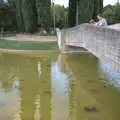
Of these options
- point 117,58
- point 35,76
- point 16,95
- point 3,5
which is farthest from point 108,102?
point 3,5

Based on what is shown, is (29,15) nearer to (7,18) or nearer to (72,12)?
(72,12)

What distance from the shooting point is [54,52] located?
22906 mm

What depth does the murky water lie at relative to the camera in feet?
30.5

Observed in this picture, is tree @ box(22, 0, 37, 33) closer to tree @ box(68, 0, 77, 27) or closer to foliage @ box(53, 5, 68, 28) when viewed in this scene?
tree @ box(68, 0, 77, 27)

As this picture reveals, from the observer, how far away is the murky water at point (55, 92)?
9305 millimetres

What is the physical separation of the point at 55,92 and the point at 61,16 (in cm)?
3782

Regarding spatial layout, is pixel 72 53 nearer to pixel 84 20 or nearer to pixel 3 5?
pixel 84 20

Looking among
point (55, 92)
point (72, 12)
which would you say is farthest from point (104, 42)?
point (72, 12)

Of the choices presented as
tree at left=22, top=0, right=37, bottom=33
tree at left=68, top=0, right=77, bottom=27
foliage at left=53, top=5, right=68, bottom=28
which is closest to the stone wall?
tree at left=22, top=0, right=37, bottom=33

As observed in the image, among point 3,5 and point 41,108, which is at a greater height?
point 3,5

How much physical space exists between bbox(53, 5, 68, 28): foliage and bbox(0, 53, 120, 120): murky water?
88.7ft

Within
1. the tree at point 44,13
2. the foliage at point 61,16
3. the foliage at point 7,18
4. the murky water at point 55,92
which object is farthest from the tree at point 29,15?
the murky water at point 55,92

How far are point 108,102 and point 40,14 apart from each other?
85.9ft

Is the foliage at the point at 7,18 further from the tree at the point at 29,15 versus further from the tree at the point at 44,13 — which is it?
the tree at the point at 44,13
